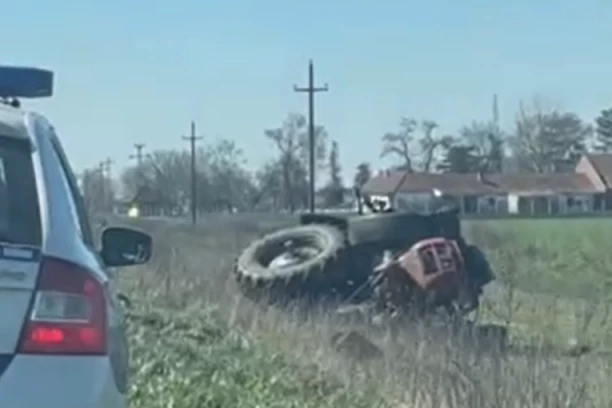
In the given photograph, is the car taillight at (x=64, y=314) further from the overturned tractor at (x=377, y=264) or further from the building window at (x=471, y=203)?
the building window at (x=471, y=203)

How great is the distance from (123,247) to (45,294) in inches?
77.9

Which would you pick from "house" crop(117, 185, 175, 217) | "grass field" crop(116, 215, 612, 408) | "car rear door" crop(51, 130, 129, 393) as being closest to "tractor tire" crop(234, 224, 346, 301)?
"grass field" crop(116, 215, 612, 408)

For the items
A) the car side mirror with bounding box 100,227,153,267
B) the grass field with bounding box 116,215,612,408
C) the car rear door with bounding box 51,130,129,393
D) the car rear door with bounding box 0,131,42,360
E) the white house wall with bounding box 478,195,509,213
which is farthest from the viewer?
the white house wall with bounding box 478,195,509,213

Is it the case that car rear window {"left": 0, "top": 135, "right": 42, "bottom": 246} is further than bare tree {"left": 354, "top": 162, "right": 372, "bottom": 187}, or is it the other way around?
bare tree {"left": 354, "top": 162, "right": 372, "bottom": 187}

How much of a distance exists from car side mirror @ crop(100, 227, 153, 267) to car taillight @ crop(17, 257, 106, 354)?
157 cm

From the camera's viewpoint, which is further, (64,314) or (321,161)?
(321,161)

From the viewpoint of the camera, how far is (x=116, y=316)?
5215mm

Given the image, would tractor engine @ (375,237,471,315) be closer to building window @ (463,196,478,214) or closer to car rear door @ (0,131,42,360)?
car rear door @ (0,131,42,360)

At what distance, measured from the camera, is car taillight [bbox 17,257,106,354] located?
459 centimetres

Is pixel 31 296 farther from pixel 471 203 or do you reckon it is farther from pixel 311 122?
pixel 471 203

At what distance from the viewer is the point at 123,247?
21.6 ft

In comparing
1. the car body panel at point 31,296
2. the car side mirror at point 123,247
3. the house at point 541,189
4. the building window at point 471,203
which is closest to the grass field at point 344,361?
the car side mirror at point 123,247

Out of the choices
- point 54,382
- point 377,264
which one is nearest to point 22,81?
point 54,382

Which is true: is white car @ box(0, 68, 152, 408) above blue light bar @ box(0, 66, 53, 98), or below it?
below
